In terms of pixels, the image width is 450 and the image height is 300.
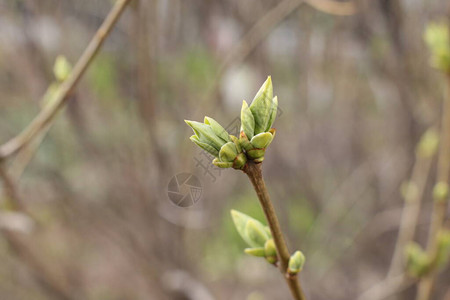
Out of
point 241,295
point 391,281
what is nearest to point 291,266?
point 391,281

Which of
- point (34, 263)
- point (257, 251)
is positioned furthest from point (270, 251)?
point (34, 263)

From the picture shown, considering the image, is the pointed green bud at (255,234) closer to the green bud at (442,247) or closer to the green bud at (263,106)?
the green bud at (263,106)

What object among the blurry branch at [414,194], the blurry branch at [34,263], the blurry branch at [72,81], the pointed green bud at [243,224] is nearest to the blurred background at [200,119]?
the blurry branch at [34,263]

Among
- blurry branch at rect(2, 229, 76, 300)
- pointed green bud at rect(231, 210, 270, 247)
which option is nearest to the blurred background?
blurry branch at rect(2, 229, 76, 300)

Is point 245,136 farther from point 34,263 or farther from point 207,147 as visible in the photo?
point 34,263

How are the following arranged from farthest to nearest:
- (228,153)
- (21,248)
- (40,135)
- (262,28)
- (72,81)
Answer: (21,248), (262,28), (40,135), (72,81), (228,153)

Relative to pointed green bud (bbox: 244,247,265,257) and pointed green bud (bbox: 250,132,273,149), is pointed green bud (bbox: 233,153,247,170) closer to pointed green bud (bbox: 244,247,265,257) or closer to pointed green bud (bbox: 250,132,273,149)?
pointed green bud (bbox: 250,132,273,149)

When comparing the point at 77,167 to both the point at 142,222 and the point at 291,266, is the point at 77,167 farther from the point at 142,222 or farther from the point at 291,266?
the point at 291,266
